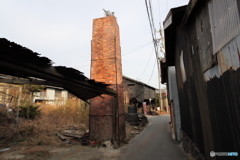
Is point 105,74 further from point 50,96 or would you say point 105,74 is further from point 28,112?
point 50,96

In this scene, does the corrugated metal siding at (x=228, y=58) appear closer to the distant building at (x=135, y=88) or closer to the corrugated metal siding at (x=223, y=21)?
the corrugated metal siding at (x=223, y=21)

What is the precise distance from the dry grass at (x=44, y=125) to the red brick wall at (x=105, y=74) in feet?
7.36

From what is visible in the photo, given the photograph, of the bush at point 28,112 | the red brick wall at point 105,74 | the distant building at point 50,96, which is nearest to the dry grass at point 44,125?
the bush at point 28,112

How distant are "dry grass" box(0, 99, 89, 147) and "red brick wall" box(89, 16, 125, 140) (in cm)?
224

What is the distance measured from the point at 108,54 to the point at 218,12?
650cm

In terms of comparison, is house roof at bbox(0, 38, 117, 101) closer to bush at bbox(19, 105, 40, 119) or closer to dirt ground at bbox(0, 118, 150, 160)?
dirt ground at bbox(0, 118, 150, 160)

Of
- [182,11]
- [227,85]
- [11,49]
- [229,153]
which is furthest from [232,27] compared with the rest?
[11,49]

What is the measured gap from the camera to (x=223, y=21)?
5.66ft

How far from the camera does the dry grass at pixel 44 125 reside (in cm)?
758

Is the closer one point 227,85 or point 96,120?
point 227,85

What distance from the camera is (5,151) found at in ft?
19.9

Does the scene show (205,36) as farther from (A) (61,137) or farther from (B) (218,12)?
(A) (61,137)

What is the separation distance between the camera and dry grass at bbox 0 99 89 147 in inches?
298

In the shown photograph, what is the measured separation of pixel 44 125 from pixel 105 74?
229 inches
